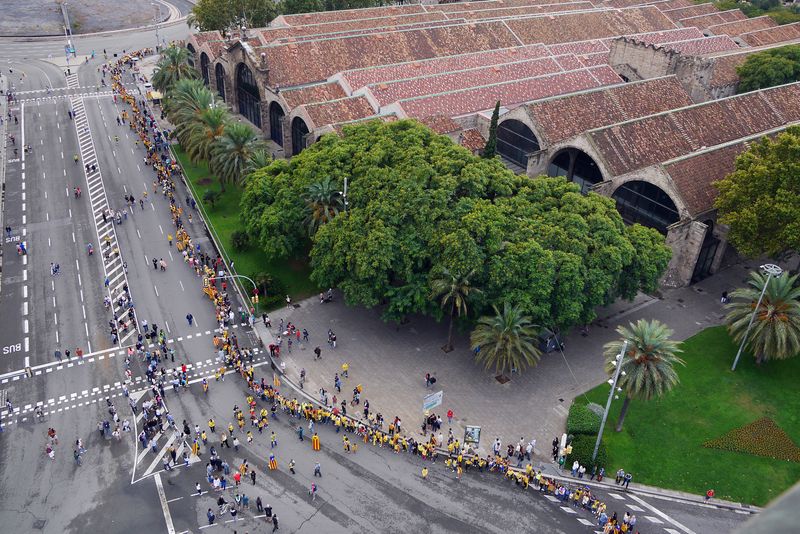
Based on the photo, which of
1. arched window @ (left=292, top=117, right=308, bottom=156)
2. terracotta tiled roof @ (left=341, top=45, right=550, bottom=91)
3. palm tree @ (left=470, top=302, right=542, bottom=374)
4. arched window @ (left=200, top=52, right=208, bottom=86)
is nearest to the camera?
palm tree @ (left=470, top=302, right=542, bottom=374)

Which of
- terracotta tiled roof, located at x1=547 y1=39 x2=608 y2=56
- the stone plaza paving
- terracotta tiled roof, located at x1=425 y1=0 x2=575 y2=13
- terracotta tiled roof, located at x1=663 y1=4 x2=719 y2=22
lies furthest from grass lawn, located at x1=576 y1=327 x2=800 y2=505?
terracotta tiled roof, located at x1=663 y1=4 x2=719 y2=22

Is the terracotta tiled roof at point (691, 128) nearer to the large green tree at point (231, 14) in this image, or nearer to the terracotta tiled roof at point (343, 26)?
the terracotta tiled roof at point (343, 26)

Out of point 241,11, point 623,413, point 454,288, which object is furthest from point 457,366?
point 241,11

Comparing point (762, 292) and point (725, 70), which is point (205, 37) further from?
point (762, 292)

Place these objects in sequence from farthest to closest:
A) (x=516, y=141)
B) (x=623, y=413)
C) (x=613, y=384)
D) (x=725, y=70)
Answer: (x=725, y=70), (x=516, y=141), (x=623, y=413), (x=613, y=384)

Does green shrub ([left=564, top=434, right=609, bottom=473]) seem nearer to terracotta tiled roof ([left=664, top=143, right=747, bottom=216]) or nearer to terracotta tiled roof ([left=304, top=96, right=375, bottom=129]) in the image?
terracotta tiled roof ([left=664, top=143, right=747, bottom=216])

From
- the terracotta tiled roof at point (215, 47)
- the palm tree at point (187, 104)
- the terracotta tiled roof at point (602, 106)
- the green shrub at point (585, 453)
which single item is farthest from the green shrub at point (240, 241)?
the terracotta tiled roof at point (215, 47)

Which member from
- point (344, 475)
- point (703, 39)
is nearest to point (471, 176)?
point (344, 475)
